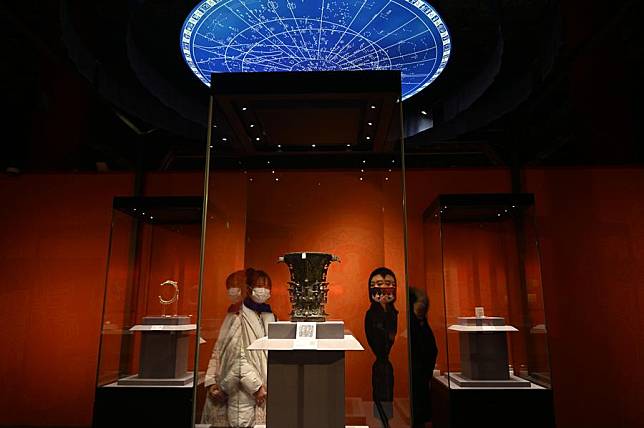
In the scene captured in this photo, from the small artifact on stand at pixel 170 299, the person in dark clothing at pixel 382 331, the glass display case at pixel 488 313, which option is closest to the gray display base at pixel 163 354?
the small artifact on stand at pixel 170 299

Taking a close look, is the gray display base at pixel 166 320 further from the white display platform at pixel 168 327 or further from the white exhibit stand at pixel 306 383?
the white exhibit stand at pixel 306 383

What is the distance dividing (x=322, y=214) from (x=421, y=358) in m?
1.63

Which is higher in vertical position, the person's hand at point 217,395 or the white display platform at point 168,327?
the white display platform at point 168,327

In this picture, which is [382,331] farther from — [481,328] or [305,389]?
[481,328]

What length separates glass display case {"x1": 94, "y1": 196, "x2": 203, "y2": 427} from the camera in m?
3.13

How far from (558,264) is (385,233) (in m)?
2.23

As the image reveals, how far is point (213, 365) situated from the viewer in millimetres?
2578

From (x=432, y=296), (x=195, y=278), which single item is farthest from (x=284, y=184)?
(x=432, y=296)

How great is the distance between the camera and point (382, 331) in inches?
101

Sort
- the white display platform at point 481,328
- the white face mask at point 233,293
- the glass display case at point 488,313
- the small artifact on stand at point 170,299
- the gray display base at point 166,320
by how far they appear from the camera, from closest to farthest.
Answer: the white face mask at point 233,293, the glass display case at point 488,313, the white display platform at point 481,328, the gray display base at point 166,320, the small artifact on stand at point 170,299

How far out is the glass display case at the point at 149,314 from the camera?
3.13m

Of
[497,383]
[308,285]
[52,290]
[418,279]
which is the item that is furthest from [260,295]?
[52,290]

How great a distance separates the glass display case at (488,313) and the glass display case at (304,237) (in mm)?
948

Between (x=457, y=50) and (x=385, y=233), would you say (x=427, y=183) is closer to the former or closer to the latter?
(x=457, y=50)
